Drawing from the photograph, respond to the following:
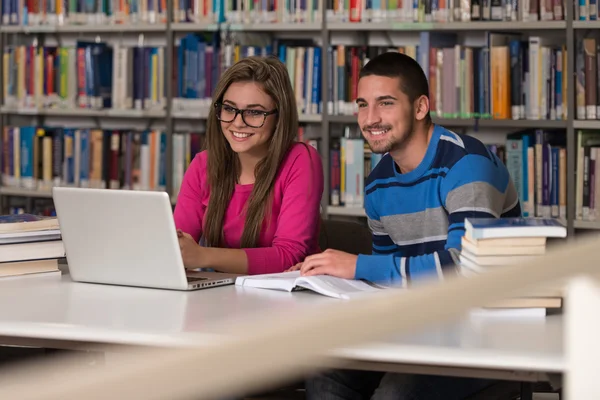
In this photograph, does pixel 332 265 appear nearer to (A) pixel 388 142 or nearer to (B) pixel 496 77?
(A) pixel 388 142

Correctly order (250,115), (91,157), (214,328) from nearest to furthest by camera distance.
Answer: (214,328)
(250,115)
(91,157)

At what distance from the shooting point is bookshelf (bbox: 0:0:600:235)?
11.4 ft

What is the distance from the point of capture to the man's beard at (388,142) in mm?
2105

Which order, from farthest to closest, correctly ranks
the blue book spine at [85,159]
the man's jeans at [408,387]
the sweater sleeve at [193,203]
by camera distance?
the blue book spine at [85,159], the sweater sleeve at [193,203], the man's jeans at [408,387]

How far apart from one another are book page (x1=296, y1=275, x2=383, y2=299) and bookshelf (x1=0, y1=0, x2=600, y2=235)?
192cm

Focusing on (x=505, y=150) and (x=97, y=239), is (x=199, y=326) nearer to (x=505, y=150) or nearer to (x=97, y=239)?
(x=97, y=239)

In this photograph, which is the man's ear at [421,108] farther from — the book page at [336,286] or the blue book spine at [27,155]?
the blue book spine at [27,155]

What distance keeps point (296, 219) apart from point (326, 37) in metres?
1.77

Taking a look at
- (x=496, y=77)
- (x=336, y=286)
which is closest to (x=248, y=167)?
(x=336, y=286)

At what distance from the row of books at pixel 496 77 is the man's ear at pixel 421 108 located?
145 centimetres

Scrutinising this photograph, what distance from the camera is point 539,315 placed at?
1.49 metres

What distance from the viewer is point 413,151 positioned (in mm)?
2115

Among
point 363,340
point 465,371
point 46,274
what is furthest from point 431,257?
point 363,340

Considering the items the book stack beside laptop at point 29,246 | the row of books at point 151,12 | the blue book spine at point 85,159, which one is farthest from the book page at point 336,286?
the blue book spine at point 85,159
